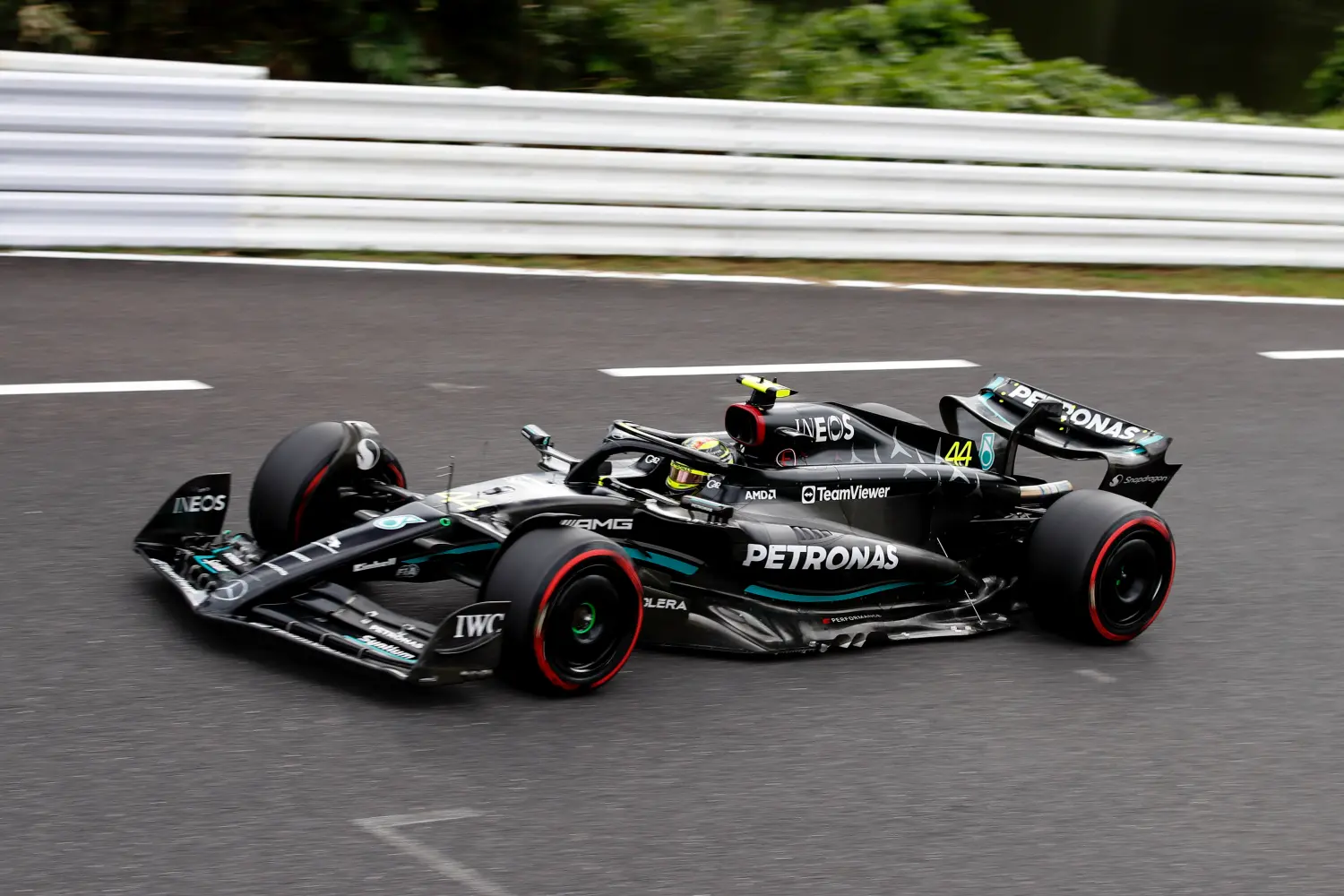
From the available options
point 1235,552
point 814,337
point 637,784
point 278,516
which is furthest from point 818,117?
point 637,784

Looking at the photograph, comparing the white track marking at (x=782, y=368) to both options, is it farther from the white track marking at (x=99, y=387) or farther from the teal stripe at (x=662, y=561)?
the teal stripe at (x=662, y=561)

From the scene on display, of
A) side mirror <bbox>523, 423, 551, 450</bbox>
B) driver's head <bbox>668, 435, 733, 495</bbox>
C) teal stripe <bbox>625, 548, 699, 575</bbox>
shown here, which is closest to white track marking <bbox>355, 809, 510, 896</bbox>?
teal stripe <bbox>625, 548, 699, 575</bbox>

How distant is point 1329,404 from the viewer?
8953 millimetres

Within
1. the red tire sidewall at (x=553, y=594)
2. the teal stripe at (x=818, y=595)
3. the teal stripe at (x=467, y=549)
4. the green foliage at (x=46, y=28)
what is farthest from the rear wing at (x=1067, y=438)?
the green foliage at (x=46, y=28)

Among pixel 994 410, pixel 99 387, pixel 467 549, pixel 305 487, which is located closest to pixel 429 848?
pixel 467 549

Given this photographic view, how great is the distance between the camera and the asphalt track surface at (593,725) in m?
3.91

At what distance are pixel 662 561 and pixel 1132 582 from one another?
1.68 m

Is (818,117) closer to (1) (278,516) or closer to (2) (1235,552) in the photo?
(2) (1235,552)

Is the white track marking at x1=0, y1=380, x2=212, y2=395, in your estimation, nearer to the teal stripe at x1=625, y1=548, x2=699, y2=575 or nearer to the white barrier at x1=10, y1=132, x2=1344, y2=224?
the white barrier at x1=10, y1=132, x2=1344, y2=224

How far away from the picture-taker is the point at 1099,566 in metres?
5.47

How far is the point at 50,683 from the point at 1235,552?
4535 mm

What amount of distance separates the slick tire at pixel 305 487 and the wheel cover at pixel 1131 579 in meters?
2.46

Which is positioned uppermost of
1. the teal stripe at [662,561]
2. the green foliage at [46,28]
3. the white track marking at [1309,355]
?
the green foliage at [46,28]

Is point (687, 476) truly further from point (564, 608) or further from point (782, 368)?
point (782, 368)
